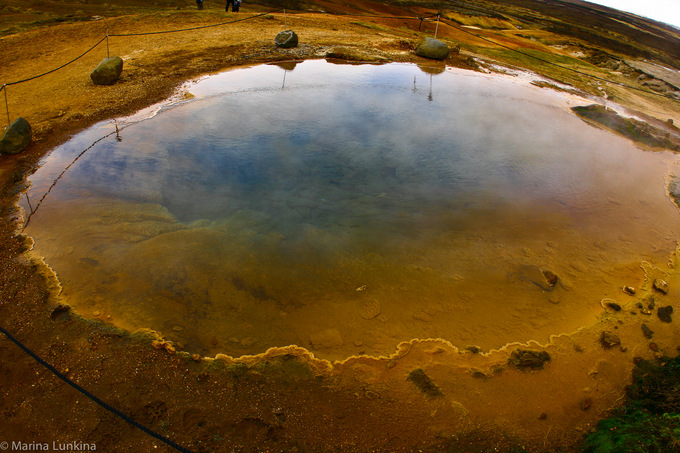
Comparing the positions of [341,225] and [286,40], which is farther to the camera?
[286,40]

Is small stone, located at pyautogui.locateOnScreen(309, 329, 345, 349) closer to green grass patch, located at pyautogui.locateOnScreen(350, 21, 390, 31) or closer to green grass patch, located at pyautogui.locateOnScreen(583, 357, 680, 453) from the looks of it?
green grass patch, located at pyautogui.locateOnScreen(583, 357, 680, 453)

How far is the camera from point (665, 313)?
13.0ft

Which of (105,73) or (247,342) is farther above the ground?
(105,73)

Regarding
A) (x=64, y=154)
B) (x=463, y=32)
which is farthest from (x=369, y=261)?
(x=463, y=32)

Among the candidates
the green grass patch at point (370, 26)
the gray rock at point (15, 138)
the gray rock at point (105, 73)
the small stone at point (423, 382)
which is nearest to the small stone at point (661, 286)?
the small stone at point (423, 382)

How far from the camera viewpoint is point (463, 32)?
17875mm

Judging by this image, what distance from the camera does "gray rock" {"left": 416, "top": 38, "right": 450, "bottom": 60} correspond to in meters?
12.7

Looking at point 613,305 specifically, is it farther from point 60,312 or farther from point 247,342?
point 60,312

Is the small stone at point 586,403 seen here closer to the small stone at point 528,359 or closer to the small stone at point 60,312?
the small stone at point 528,359

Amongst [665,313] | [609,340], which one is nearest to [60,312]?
[609,340]

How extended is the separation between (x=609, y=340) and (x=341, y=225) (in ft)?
10.5

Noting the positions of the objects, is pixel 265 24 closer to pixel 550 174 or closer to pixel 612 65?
pixel 550 174

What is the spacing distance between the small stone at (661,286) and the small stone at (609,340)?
120 centimetres

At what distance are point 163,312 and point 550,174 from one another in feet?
21.4
